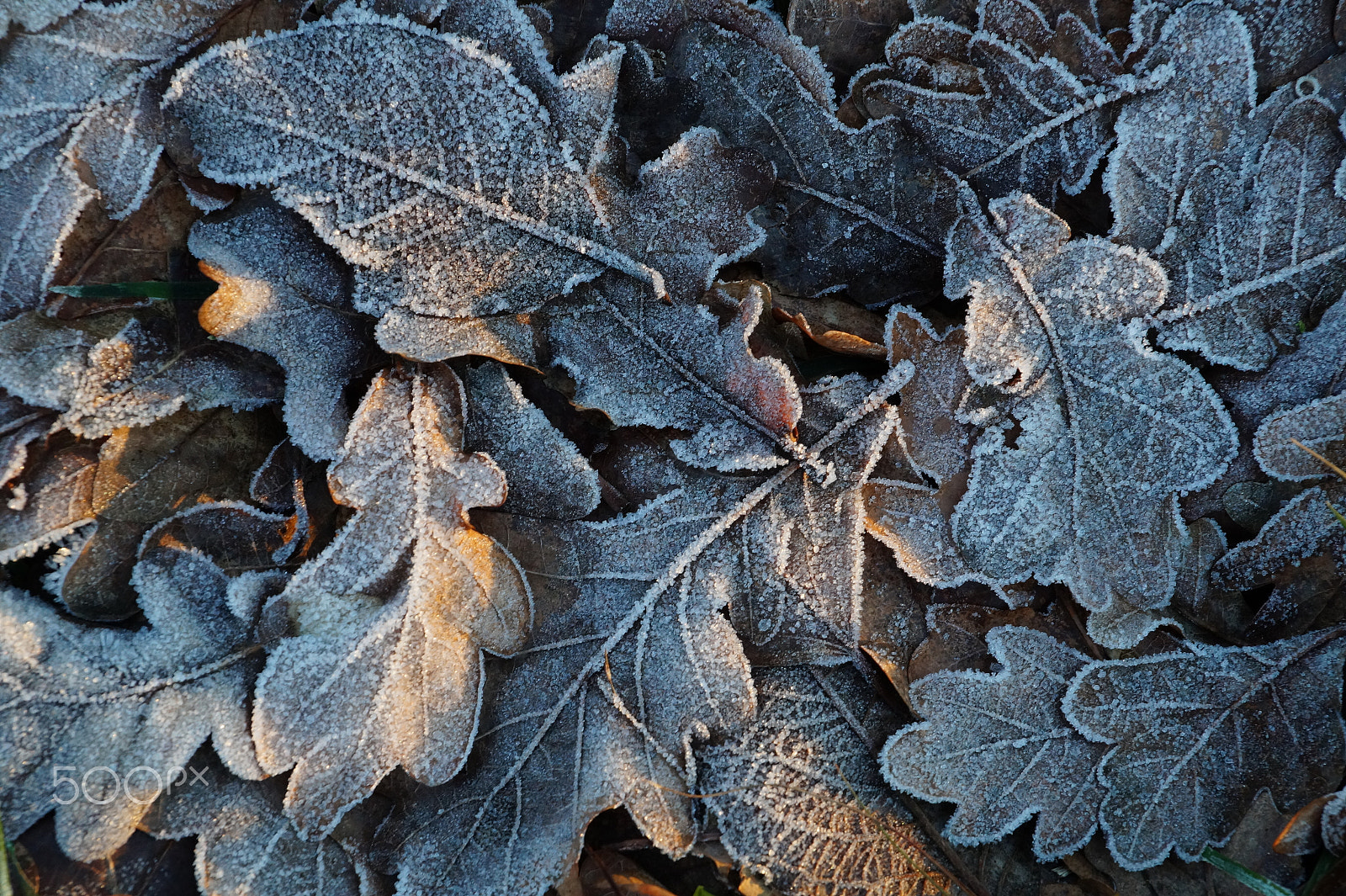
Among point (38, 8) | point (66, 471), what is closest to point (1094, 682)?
point (66, 471)

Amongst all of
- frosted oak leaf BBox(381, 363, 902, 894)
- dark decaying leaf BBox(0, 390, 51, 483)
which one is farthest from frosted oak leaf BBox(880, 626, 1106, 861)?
dark decaying leaf BBox(0, 390, 51, 483)

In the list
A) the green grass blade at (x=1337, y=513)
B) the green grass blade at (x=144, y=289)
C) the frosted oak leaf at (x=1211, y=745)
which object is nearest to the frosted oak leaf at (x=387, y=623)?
the green grass blade at (x=144, y=289)

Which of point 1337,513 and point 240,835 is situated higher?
point 1337,513

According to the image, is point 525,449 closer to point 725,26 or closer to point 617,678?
point 617,678

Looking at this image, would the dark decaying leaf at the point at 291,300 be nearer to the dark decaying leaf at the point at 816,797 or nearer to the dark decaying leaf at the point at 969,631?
the dark decaying leaf at the point at 816,797

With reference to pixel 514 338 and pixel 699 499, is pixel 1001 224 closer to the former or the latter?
pixel 699 499

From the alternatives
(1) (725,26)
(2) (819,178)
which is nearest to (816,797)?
(2) (819,178)
